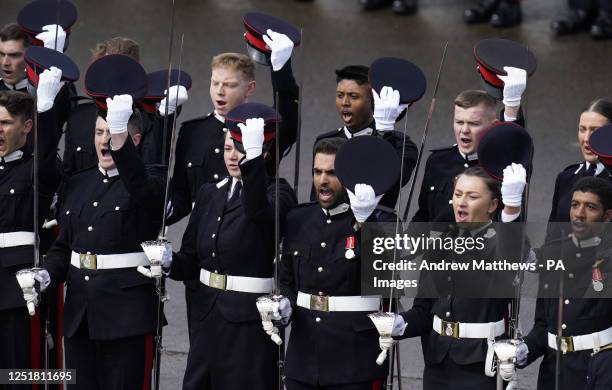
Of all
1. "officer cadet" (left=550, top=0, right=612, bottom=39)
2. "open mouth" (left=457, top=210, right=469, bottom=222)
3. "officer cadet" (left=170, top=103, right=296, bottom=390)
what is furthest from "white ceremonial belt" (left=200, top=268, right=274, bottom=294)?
"officer cadet" (left=550, top=0, right=612, bottom=39)

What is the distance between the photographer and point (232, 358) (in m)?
6.79

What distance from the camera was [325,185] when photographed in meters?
6.58

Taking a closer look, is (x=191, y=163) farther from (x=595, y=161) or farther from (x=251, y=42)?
(x=595, y=161)

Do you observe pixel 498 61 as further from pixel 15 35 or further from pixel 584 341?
pixel 15 35

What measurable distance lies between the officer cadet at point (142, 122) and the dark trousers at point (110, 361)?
819mm

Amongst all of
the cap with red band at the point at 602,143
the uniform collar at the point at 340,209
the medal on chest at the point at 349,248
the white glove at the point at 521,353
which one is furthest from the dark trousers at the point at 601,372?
the uniform collar at the point at 340,209

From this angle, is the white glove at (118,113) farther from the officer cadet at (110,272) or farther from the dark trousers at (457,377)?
the dark trousers at (457,377)

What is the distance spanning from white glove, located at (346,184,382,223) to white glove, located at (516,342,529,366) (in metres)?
0.78

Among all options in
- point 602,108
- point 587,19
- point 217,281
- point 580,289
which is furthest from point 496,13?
point 580,289

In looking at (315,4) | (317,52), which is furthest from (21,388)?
(315,4)

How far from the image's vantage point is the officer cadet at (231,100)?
7199mm

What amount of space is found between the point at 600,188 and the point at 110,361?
7.11 ft

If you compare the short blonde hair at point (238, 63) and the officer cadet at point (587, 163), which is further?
the short blonde hair at point (238, 63)

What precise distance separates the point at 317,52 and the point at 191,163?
182 inches
